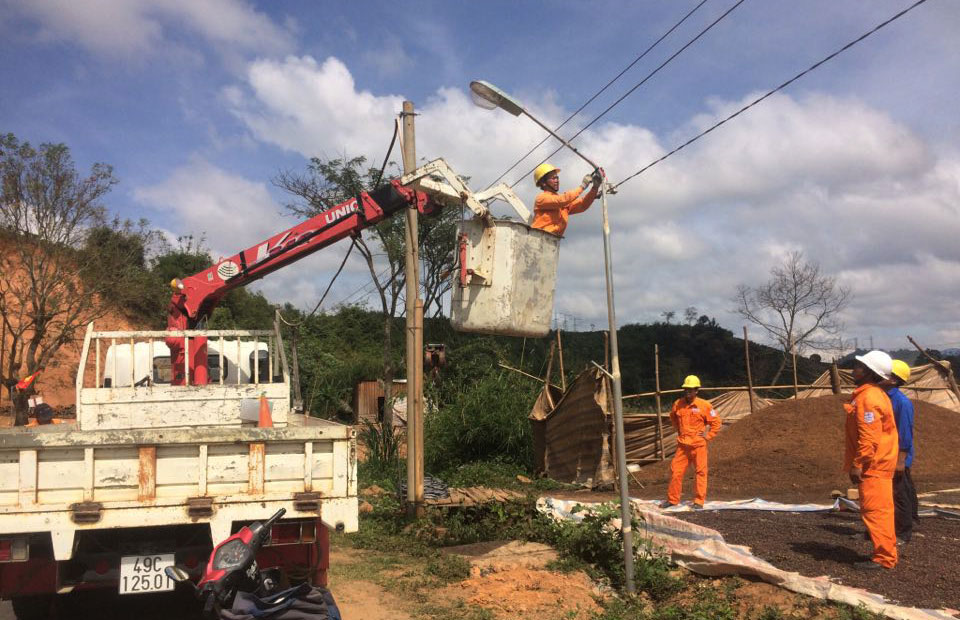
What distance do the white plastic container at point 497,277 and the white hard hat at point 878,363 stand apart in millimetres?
2731

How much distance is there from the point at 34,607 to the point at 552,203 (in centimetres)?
506

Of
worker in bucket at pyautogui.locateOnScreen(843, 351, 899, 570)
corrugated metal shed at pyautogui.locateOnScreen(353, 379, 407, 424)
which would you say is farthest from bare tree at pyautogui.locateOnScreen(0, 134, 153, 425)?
worker in bucket at pyautogui.locateOnScreen(843, 351, 899, 570)

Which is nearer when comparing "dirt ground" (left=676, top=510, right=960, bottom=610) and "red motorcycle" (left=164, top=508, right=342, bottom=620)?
"red motorcycle" (left=164, top=508, right=342, bottom=620)

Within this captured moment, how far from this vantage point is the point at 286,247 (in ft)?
27.1

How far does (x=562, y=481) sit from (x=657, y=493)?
1.96 m

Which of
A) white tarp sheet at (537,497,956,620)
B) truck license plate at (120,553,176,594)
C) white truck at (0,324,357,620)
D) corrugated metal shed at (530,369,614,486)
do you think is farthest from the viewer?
corrugated metal shed at (530,369,614,486)

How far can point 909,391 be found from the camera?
18.0 m

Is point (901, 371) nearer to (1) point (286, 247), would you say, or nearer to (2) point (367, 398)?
(1) point (286, 247)

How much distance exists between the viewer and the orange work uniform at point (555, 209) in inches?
249

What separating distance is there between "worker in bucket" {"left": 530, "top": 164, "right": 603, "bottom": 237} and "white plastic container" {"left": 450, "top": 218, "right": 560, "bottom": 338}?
0.47 ft

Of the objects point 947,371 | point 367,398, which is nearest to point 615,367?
point 947,371

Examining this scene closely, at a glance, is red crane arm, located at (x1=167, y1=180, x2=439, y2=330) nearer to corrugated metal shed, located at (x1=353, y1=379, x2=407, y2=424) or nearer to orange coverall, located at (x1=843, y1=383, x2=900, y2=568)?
orange coverall, located at (x1=843, y1=383, x2=900, y2=568)

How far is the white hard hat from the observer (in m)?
5.93

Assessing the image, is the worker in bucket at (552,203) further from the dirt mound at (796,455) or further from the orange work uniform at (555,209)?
the dirt mound at (796,455)
